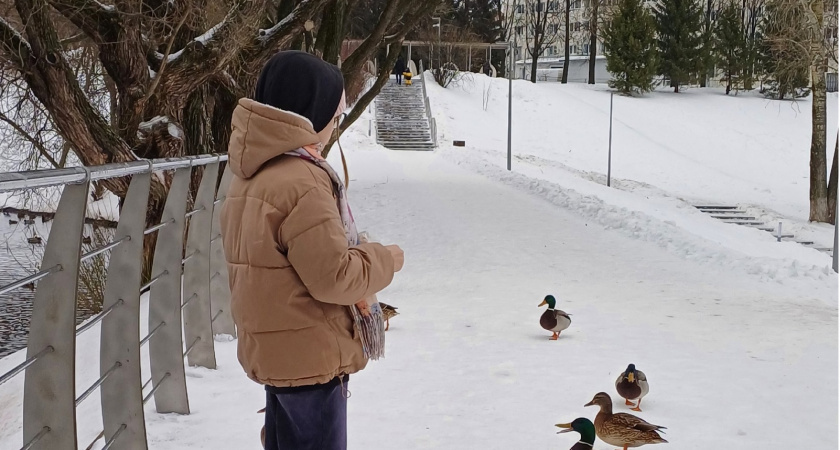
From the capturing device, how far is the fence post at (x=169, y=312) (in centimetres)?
424

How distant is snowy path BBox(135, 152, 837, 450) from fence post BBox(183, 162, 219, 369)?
208 millimetres

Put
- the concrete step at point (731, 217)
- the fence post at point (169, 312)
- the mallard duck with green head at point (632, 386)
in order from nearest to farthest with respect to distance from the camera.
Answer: the fence post at point (169, 312), the mallard duck with green head at point (632, 386), the concrete step at point (731, 217)

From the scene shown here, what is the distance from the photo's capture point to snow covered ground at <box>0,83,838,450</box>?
4.47 metres

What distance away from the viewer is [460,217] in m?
15.9

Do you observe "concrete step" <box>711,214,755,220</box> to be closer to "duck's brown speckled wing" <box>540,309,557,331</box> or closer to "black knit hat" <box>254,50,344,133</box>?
"duck's brown speckled wing" <box>540,309,557,331</box>

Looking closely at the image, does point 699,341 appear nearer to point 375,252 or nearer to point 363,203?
point 375,252

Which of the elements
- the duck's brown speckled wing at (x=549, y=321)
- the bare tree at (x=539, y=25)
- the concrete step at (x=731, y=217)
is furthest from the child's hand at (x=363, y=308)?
the bare tree at (x=539, y=25)

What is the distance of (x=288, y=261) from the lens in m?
2.56

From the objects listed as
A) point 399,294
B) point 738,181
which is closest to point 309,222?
point 399,294

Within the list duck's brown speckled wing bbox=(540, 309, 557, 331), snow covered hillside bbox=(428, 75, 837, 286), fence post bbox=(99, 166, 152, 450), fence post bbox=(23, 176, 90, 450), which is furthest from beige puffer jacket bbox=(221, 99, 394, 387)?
snow covered hillside bbox=(428, 75, 837, 286)

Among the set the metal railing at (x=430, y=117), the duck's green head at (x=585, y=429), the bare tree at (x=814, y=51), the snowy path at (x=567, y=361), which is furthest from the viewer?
the metal railing at (x=430, y=117)

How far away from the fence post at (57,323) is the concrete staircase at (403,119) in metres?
30.9

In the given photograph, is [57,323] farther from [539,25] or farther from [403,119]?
[539,25]

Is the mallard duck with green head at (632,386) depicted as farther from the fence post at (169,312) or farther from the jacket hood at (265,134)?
the jacket hood at (265,134)
